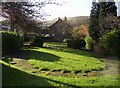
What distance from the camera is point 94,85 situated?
891 centimetres

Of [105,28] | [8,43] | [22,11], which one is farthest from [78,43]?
[22,11]

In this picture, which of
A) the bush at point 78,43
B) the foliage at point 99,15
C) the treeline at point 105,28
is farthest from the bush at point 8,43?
the bush at point 78,43

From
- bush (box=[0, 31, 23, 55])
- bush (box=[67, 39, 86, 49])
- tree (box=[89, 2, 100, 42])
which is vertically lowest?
bush (box=[67, 39, 86, 49])

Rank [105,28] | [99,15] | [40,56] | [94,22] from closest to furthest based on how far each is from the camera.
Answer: [40,56] < [105,28] < [99,15] < [94,22]

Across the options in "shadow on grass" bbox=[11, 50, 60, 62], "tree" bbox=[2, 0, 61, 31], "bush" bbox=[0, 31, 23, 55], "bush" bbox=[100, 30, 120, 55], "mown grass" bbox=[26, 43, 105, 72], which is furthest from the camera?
"bush" bbox=[0, 31, 23, 55]

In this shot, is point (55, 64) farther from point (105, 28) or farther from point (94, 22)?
point (94, 22)

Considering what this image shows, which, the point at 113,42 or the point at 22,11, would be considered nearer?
the point at 22,11

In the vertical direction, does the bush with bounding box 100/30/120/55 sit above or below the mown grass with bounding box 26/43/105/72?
above

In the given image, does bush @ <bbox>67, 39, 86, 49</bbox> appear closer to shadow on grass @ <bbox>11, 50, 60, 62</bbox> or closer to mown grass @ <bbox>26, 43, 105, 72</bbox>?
shadow on grass @ <bbox>11, 50, 60, 62</bbox>

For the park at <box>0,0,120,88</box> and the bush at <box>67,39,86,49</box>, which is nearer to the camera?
the park at <box>0,0,120,88</box>

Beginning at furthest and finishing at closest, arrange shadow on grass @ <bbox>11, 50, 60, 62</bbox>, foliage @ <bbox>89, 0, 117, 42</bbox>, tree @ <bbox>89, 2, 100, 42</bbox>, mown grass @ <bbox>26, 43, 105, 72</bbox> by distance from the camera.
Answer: tree @ <bbox>89, 2, 100, 42</bbox> < foliage @ <bbox>89, 0, 117, 42</bbox> < shadow on grass @ <bbox>11, 50, 60, 62</bbox> < mown grass @ <bbox>26, 43, 105, 72</bbox>

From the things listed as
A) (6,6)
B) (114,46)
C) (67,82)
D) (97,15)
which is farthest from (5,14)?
(97,15)

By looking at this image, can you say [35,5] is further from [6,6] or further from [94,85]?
[94,85]

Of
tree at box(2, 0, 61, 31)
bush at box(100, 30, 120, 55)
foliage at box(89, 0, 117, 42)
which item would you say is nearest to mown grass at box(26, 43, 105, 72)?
bush at box(100, 30, 120, 55)
